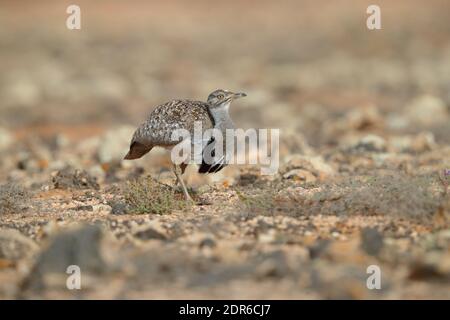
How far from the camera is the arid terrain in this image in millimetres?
5891

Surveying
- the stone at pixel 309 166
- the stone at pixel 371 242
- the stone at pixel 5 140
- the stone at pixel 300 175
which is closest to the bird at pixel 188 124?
the stone at pixel 300 175

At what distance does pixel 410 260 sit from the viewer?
590cm

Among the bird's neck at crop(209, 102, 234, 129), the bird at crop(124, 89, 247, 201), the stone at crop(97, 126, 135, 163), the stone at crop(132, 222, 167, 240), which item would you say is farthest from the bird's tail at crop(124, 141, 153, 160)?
the stone at crop(97, 126, 135, 163)

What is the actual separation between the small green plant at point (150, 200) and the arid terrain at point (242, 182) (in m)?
0.02

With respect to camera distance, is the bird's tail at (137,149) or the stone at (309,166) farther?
the stone at (309,166)

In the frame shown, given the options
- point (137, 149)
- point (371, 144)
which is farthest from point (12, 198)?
point (371, 144)

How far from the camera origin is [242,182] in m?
9.95

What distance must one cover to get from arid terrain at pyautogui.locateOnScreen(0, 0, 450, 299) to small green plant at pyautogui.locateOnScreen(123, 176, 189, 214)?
0.02 metres

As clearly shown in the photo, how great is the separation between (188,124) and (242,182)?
68.7 inches

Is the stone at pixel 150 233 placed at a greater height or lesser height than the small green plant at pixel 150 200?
lesser

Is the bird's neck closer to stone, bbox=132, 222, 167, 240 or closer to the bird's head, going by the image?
the bird's head

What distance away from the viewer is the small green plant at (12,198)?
8461 millimetres

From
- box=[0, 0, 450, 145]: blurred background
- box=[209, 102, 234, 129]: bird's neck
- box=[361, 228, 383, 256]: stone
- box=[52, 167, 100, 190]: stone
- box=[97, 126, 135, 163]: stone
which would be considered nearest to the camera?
box=[361, 228, 383, 256]: stone

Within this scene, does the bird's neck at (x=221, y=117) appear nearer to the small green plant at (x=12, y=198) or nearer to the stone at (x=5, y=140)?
the small green plant at (x=12, y=198)
